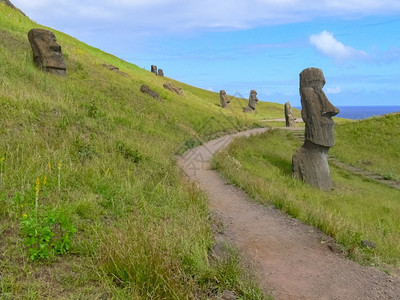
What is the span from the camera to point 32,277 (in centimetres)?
371

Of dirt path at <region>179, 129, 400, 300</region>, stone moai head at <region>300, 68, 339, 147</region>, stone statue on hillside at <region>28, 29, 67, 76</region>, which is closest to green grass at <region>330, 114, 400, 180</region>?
stone moai head at <region>300, 68, 339, 147</region>

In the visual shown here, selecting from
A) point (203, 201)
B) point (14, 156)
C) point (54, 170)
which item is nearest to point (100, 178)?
point (54, 170)

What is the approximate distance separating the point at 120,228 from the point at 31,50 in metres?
17.6

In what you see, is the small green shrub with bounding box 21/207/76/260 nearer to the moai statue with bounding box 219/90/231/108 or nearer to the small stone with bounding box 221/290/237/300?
A: the small stone with bounding box 221/290/237/300

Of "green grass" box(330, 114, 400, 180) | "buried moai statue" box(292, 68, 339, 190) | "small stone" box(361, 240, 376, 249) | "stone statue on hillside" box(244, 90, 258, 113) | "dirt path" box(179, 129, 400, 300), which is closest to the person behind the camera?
"dirt path" box(179, 129, 400, 300)

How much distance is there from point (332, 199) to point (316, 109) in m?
4.24

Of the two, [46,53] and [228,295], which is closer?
[228,295]

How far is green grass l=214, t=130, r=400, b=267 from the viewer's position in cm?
634

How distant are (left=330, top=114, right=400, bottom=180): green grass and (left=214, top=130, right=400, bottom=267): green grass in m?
0.98

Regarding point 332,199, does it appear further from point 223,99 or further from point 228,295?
point 223,99

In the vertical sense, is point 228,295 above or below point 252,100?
below

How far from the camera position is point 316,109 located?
45.6ft

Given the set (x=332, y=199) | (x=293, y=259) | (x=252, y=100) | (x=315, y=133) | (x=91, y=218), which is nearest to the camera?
(x=91, y=218)

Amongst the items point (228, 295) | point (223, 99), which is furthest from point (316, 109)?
point (223, 99)
